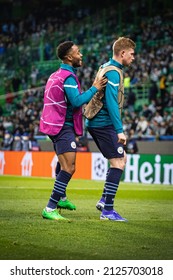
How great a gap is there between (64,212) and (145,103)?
20.8 metres

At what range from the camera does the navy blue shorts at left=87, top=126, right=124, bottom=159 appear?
11.2 m

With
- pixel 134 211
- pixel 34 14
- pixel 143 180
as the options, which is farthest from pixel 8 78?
pixel 134 211

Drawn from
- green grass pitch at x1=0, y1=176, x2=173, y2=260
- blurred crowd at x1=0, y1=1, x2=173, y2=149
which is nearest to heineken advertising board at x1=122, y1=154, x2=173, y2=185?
blurred crowd at x1=0, y1=1, x2=173, y2=149

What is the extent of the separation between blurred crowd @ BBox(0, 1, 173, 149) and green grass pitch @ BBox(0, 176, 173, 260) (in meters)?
15.6

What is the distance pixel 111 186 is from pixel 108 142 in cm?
62

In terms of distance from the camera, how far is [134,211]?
13195mm

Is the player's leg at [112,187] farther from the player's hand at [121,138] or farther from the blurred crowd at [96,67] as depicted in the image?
the blurred crowd at [96,67]

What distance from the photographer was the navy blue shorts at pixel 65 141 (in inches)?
443

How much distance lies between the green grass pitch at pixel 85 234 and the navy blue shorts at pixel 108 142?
97cm

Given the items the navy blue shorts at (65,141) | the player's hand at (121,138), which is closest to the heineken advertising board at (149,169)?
the navy blue shorts at (65,141)

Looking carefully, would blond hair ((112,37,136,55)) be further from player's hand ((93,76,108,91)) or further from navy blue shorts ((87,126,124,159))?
navy blue shorts ((87,126,124,159))

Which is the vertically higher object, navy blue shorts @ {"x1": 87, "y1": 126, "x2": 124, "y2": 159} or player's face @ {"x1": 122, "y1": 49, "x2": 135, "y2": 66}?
player's face @ {"x1": 122, "y1": 49, "x2": 135, "y2": 66}

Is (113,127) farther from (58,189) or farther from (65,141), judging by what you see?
(58,189)
